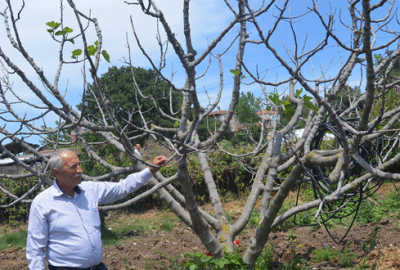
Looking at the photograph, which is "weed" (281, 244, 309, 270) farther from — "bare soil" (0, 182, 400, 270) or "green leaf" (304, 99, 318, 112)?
"green leaf" (304, 99, 318, 112)

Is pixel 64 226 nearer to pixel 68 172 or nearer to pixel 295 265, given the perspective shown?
pixel 68 172

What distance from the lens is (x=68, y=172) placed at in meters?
2.41

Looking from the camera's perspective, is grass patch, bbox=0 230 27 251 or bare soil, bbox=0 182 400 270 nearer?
bare soil, bbox=0 182 400 270

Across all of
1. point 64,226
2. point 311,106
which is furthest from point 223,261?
point 311,106

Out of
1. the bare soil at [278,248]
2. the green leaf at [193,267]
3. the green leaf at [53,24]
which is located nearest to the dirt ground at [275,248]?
the bare soil at [278,248]

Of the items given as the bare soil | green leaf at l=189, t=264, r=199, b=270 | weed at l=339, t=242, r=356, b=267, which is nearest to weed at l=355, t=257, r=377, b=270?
the bare soil

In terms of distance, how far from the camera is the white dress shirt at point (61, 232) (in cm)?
231

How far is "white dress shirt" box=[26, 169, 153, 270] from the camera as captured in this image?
231 cm

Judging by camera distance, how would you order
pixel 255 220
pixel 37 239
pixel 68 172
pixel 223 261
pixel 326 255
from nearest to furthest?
pixel 37 239 → pixel 68 172 → pixel 223 261 → pixel 255 220 → pixel 326 255

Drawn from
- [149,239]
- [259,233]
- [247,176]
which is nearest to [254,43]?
[259,233]

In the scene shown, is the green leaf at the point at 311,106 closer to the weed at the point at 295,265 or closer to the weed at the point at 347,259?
the weed at the point at 295,265

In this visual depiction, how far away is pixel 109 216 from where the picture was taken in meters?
9.18

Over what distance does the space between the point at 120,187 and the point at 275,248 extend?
310 cm

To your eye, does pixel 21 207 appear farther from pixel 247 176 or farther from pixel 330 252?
pixel 330 252
